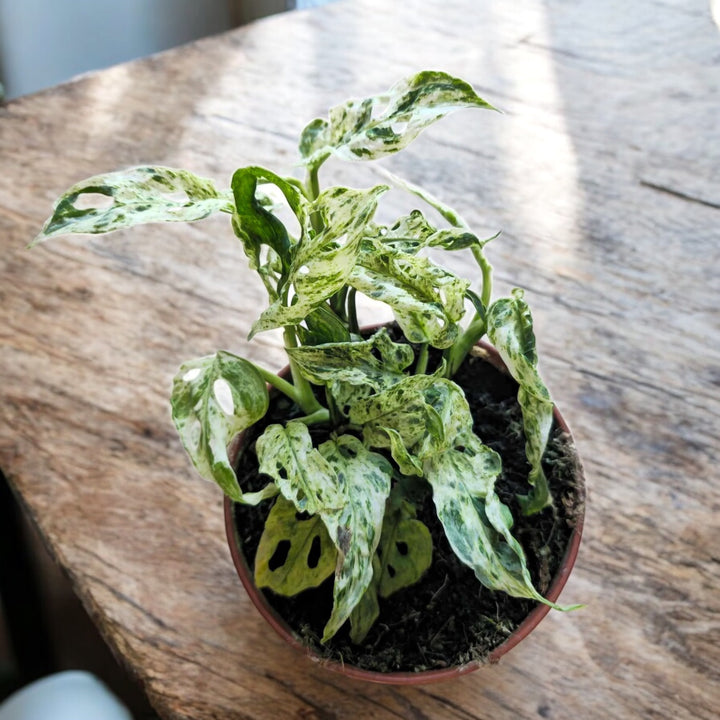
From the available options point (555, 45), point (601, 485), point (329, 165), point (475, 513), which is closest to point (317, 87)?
point (329, 165)

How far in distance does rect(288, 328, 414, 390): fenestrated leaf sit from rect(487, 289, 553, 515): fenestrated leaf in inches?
2.5

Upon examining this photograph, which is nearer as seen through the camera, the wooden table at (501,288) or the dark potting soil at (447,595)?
the dark potting soil at (447,595)

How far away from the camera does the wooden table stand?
0.68 m

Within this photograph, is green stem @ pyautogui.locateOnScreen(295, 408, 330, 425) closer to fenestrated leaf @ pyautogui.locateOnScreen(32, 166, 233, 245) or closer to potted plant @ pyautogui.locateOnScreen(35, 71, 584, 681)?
potted plant @ pyautogui.locateOnScreen(35, 71, 584, 681)

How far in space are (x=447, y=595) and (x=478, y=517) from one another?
122 millimetres

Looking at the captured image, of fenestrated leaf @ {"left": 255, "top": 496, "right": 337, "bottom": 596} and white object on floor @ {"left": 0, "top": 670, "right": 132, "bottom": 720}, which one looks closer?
fenestrated leaf @ {"left": 255, "top": 496, "right": 337, "bottom": 596}

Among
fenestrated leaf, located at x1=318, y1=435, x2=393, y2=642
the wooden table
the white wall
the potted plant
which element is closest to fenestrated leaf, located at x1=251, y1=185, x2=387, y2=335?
the potted plant

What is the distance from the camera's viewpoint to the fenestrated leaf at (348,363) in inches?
18.9

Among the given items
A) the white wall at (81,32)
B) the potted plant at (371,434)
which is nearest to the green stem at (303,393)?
the potted plant at (371,434)

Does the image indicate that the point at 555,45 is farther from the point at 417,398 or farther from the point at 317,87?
the point at 417,398

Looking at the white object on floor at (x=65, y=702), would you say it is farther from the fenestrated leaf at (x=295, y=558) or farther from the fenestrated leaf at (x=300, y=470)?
the fenestrated leaf at (x=300, y=470)

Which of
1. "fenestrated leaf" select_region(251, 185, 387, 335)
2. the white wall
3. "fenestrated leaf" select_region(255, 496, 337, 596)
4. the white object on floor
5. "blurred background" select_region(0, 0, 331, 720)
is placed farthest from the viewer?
the white wall

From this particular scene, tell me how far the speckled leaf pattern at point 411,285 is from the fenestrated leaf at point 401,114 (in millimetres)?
58

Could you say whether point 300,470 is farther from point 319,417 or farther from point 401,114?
point 401,114
